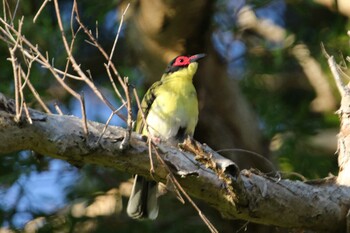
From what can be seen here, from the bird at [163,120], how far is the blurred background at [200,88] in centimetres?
58

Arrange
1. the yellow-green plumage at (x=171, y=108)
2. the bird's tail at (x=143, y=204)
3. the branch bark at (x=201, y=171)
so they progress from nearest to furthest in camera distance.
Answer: the branch bark at (x=201, y=171) → the bird's tail at (x=143, y=204) → the yellow-green plumage at (x=171, y=108)

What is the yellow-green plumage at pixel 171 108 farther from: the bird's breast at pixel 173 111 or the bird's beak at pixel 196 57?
the bird's beak at pixel 196 57

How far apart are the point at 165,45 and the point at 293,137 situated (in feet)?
6.01

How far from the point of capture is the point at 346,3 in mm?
7941

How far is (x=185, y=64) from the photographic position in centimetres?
594

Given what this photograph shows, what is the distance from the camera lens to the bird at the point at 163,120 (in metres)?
5.44

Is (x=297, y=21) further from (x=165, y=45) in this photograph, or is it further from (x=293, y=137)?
(x=165, y=45)

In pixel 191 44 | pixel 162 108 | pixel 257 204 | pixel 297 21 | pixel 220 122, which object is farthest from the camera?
pixel 297 21

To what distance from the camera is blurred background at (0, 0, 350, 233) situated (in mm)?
6438

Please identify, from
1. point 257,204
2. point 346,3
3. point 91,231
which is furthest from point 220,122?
point 257,204

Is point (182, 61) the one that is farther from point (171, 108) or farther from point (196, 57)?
point (171, 108)

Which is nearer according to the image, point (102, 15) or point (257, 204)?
point (257, 204)

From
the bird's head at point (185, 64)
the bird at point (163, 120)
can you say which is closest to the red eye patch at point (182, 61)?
the bird's head at point (185, 64)

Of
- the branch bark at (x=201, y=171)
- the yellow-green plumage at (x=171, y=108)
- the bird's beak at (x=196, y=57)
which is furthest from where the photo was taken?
the bird's beak at (x=196, y=57)
